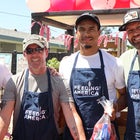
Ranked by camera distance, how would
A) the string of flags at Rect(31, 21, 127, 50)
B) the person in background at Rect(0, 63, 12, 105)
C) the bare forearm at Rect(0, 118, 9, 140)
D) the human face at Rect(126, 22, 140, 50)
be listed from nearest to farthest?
1. the bare forearm at Rect(0, 118, 9, 140)
2. the human face at Rect(126, 22, 140, 50)
3. the person in background at Rect(0, 63, 12, 105)
4. the string of flags at Rect(31, 21, 127, 50)

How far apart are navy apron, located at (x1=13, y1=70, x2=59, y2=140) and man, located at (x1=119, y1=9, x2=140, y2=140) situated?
1.85 ft

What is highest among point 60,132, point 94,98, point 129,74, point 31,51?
point 31,51

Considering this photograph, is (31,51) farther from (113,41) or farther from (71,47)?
(113,41)

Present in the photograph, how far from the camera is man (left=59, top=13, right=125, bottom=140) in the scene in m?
2.57

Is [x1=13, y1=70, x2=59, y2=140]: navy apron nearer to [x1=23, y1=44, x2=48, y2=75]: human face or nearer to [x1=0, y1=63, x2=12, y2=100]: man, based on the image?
[x1=23, y1=44, x2=48, y2=75]: human face

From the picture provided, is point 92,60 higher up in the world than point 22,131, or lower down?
higher up

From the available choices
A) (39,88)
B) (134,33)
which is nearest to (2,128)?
(39,88)

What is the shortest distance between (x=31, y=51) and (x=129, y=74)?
29.1 inches

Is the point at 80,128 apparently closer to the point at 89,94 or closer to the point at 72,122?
the point at 72,122

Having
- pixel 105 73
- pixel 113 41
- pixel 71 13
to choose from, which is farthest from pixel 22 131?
pixel 113 41

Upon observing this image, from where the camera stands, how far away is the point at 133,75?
2539mm

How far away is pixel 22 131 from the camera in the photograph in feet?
8.10

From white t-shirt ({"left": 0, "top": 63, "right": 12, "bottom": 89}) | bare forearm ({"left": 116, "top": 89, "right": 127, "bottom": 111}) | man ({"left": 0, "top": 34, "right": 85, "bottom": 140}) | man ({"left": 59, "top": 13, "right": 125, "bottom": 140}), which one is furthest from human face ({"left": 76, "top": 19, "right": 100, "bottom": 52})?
white t-shirt ({"left": 0, "top": 63, "right": 12, "bottom": 89})

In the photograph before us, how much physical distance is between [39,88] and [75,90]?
281mm
